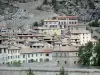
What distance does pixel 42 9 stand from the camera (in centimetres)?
8775

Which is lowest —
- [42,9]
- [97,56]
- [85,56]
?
[85,56]

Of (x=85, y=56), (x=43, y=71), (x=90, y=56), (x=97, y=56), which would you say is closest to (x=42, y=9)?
(x=85, y=56)

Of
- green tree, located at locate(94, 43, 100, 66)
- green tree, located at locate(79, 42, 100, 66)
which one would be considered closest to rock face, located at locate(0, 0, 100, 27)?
green tree, located at locate(79, 42, 100, 66)

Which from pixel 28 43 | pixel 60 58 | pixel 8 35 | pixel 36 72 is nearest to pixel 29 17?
pixel 8 35

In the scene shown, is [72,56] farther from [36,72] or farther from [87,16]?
[87,16]

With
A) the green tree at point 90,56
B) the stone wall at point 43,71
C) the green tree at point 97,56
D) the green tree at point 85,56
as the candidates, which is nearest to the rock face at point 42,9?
the green tree at point 85,56

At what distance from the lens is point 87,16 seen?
85188 mm

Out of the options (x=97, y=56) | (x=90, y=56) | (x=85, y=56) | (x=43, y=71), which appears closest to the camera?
(x=43, y=71)

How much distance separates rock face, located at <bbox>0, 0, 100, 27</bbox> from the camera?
8325 cm

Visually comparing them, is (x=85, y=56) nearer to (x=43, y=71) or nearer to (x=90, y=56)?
(x=90, y=56)

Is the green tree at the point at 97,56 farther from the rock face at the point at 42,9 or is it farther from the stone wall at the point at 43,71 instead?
the rock face at the point at 42,9

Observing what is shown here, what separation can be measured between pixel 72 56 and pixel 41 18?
36.4 m

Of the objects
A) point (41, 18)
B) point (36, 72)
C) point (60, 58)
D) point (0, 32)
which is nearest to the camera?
point (36, 72)

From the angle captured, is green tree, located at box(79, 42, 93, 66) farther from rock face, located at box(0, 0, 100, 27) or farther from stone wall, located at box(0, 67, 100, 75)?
rock face, located at box(0, 0, 100, 27)
